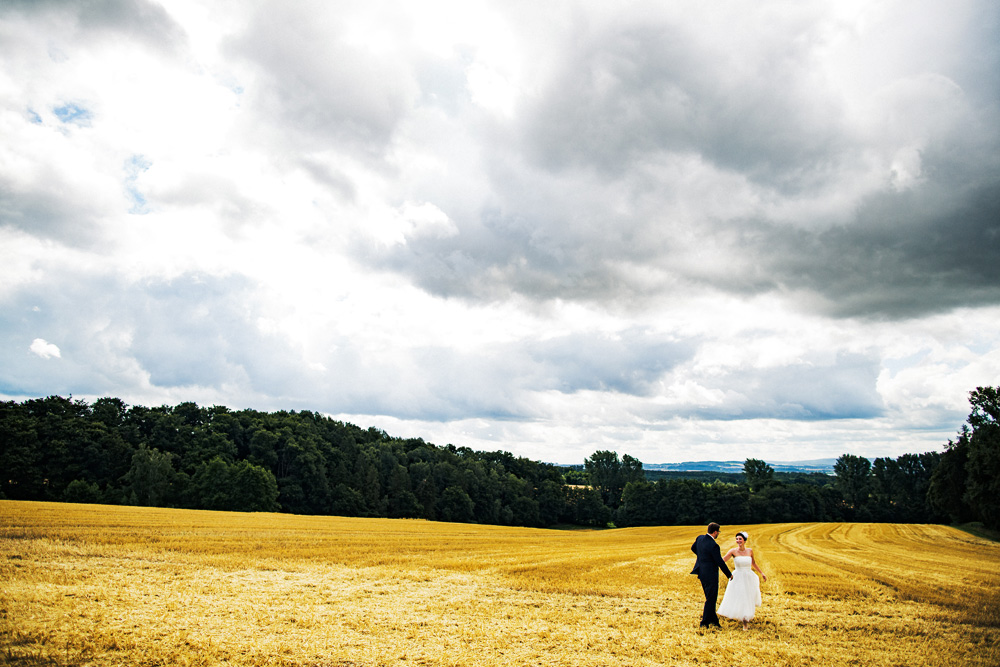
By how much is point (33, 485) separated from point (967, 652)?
318 ft

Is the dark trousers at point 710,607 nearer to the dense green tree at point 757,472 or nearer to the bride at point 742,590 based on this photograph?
the bride at point 742,590

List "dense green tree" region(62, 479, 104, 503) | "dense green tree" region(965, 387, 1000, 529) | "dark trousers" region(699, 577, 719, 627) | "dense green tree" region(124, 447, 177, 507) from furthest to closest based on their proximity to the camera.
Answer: "dense green tree" region(124, 447, 177, 507) → "dense green tree" region(62, 479, 104, 503) → "dense green tree" region(965, 387, 1000, 529) → "dark trousers" region(699, 577, 719, 627)

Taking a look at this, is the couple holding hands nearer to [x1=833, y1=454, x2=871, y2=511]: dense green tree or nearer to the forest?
the forest

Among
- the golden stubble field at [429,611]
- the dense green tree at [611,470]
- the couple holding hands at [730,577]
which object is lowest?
the dense green tree at [611,470]

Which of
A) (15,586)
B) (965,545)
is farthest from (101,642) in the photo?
(965,545)

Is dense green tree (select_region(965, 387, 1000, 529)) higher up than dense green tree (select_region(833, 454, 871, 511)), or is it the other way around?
dense green tree (select_region(965, 387, 1000, 529))

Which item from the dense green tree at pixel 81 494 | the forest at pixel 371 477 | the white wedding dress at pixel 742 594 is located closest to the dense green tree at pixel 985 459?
the forest at pixel 371 477

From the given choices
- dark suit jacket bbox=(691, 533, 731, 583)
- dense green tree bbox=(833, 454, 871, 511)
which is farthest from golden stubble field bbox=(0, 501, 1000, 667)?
dense green tree bbox=(833, 454, 871, 511)

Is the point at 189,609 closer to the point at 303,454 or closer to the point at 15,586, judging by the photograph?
the point at 15,586

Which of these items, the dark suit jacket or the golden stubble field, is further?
the dark suit jacket

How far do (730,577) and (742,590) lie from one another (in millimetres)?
411

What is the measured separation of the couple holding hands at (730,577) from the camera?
42.3 ft

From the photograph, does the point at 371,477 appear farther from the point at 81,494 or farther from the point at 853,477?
the point at 853,477

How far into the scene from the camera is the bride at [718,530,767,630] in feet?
42.9
